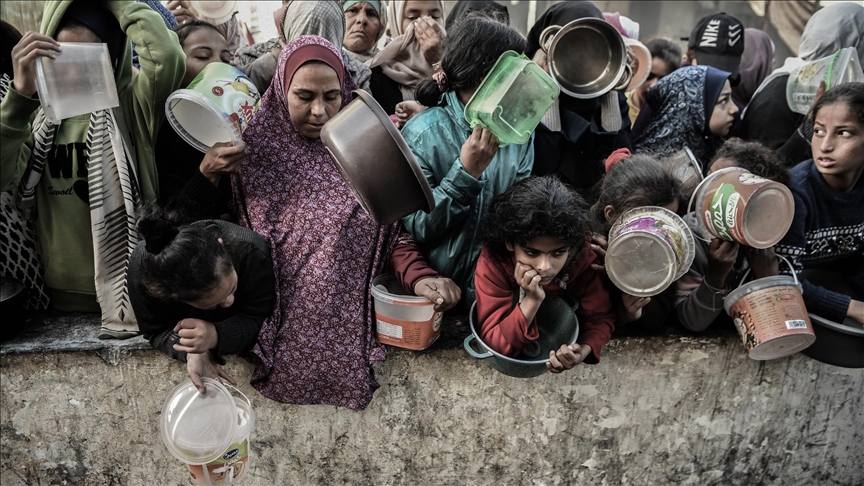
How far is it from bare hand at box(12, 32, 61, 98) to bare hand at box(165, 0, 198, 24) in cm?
156

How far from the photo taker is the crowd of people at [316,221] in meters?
1.95

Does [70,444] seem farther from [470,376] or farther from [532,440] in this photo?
[532,440]

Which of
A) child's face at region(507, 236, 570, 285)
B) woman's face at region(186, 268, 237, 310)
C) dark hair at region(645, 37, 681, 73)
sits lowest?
dark hair at region(645, 37, 681, 73)

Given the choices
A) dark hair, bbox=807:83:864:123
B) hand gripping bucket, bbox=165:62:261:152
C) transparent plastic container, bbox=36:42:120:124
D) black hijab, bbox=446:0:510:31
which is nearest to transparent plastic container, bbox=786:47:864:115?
dark hair, bbox=807:83:864:123

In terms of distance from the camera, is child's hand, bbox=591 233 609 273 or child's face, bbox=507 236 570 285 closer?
child's face, bbox=507 236 570 285

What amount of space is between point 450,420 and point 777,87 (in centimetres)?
255

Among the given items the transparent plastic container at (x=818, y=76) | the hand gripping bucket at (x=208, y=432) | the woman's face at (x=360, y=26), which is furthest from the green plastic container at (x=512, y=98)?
the woman's face at (x=360, y=26)

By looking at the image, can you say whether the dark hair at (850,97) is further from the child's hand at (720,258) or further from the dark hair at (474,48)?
the dark hair at (474,48)

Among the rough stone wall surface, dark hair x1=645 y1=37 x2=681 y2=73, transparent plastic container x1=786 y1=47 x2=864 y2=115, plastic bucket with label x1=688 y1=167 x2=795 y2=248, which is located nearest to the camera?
plastic bucket with label x1=688 y1=167 x2=795 y2=248

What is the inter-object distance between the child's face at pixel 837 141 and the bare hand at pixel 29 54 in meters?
2.75

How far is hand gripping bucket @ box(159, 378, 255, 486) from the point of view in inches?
75.3

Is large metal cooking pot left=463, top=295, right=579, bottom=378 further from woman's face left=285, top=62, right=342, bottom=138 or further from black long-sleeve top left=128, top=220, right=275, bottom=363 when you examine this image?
woman's face left=285, top=62, right=342, bottom=138

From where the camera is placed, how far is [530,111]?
1926 mm

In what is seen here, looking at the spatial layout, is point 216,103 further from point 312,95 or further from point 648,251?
point 648,251
